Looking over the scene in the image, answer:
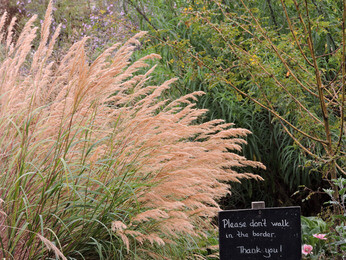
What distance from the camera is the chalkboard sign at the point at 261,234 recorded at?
273 cm

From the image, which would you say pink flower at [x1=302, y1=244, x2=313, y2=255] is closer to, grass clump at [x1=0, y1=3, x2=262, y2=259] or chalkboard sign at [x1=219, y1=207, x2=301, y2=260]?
chalkboard sign at [x1=219, y1=207, x2=301, y2=260]

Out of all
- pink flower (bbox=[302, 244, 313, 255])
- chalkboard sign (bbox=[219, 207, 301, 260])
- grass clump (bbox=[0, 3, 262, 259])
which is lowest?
pink flower (bbox=[302, 244, 313, 255])

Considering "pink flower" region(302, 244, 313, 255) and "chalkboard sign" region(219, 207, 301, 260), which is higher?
"chalkboard sign" region(219, 207, 301, 260)

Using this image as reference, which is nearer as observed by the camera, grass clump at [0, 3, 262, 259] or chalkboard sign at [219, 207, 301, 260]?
grass clump at [0, 3, 262, 259]

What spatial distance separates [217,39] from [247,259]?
6.06 feet

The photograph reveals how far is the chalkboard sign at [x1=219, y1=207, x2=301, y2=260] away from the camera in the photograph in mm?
2730

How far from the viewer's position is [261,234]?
2742 mm

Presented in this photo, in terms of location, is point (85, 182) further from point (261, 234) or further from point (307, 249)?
point (307, 249)

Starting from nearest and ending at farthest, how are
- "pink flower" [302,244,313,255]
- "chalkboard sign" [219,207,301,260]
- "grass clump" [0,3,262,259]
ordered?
"grass clump" [0,3,262,259]
"chalkboard sign" [219,207,301,260]
"pink flower" [302,244,313,255]

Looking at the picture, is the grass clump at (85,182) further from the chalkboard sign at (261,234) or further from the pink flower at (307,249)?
the pink flower at (307,249)

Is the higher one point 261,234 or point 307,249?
point 261,234

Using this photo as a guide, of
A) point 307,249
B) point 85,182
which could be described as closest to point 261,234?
point 307,249

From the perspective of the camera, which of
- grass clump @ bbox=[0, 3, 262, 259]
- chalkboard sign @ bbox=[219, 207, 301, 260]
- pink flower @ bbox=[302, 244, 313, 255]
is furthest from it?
pink flower @ bbox=[302, 244, 313, 255]

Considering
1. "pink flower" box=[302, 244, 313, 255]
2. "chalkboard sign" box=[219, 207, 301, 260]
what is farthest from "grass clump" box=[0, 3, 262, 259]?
"pink flower" box=[302, 244, 313, 255]
